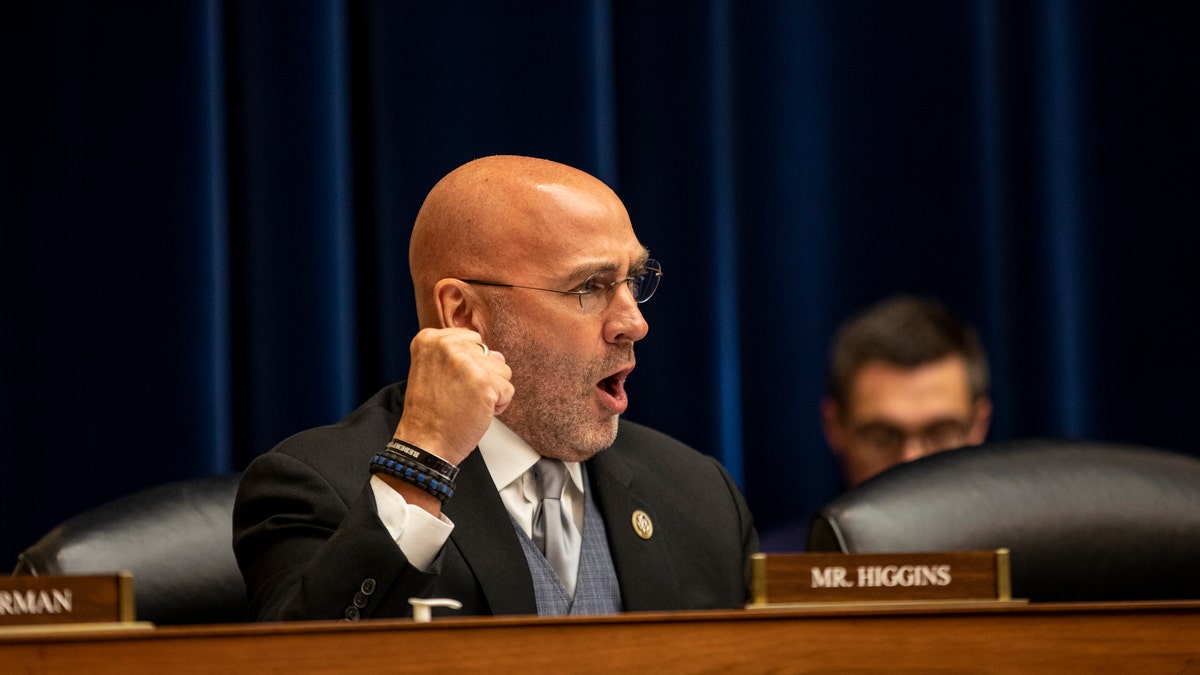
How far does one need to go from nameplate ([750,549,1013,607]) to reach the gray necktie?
599 millimetres

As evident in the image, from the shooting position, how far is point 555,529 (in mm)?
1729

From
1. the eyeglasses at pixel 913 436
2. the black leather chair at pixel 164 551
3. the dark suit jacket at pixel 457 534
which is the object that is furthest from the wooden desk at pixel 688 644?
the eyeglasses at pixel 913 436

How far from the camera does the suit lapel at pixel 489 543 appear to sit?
1.61 metres

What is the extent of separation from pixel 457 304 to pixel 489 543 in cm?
37

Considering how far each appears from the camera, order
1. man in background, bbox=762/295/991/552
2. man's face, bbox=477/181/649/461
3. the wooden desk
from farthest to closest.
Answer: man in background, bbox=762/295/991/552
man's face, bbox=477/181/649/461
the wooden desk

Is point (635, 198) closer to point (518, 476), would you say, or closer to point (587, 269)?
point (587, 269)

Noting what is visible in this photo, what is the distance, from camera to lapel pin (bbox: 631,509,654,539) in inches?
70.0

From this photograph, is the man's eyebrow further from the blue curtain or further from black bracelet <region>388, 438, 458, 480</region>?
the blue curtain

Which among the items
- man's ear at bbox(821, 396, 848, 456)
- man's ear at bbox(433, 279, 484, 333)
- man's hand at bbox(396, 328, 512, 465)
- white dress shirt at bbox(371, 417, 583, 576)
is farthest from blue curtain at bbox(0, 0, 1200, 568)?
man's hand at bbox(396, 328, 512, 465)

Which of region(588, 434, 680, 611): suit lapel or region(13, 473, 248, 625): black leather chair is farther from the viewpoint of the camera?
region(588, 434, 680, 611): suit lapel

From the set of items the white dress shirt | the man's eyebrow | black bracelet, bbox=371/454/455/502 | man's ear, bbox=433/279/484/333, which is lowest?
the white dress shirt

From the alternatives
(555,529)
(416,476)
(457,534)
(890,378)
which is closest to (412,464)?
(416,476)

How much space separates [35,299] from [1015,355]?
1611 millimetres

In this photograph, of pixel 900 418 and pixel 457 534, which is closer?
pixel 457 534
